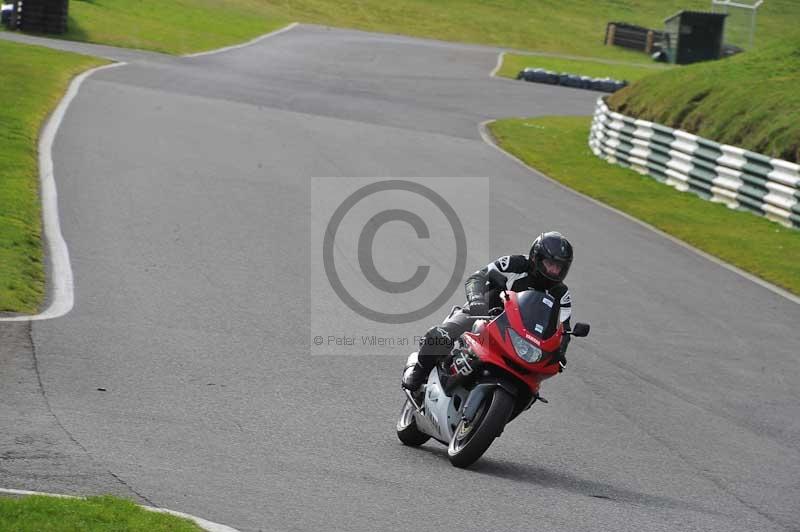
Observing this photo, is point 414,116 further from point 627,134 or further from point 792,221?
point 792,221

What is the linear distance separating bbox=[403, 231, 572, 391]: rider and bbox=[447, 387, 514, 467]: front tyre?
0.60 metres

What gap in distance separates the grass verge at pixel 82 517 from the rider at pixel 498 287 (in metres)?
2.86

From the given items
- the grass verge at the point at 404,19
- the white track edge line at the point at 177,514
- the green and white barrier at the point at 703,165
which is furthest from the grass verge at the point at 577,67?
the white track edge line at the point at 177,514

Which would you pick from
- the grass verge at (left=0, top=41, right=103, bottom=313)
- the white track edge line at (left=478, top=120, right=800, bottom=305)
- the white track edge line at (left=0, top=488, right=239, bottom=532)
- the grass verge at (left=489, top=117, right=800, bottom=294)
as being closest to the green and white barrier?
the grass verge at (left=489, top=117, right=800, bottom=294)

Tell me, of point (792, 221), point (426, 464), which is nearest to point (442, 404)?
point (426, 464)

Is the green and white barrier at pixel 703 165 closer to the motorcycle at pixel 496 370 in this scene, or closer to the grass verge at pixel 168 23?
the motorcycle at pixel 496 370

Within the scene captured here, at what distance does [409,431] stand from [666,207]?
47.8 ft

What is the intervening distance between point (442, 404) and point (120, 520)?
114 inches

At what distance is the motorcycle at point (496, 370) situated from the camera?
26.4 feet

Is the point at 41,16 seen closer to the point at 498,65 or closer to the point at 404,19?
the point at 498,65

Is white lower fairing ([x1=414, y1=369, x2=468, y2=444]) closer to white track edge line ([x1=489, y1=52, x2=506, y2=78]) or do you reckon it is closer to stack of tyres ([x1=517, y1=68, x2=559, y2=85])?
stack of tyres ([x1=517, y1=68, x2=559, y2=85])

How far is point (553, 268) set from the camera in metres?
8.32

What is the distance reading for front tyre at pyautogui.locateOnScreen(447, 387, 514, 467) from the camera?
798cm

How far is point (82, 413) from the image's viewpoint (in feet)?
28.4
